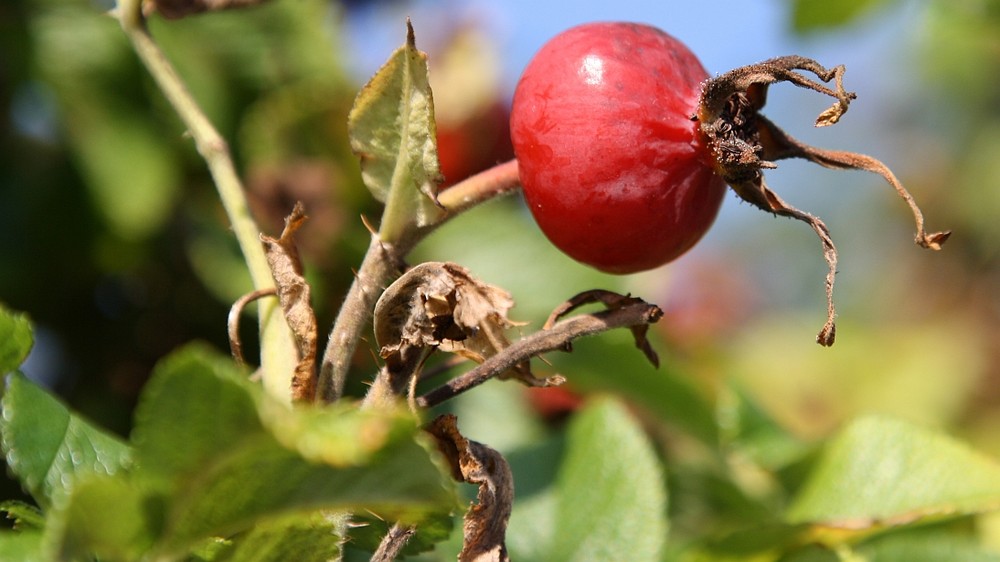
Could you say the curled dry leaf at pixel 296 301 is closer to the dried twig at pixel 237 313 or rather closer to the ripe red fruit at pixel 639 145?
the dried twig at pixel 237 313

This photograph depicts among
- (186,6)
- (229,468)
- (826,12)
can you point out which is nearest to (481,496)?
(229,468)

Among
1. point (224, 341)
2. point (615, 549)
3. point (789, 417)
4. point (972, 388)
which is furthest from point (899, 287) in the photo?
point (615, 549)

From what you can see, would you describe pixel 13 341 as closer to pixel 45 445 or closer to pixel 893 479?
pixel 45 445

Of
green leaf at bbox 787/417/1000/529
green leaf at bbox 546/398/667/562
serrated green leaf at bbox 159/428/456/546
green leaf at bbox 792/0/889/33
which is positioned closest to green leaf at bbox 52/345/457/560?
serrated green leaf at bbox 159/428/456/546

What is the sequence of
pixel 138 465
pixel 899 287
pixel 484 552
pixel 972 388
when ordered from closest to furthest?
pixel 138 465 < pixel 484 552 < pixel 972 388 < pixel 899 287

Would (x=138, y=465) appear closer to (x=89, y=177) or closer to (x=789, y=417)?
(x=89, y=177)

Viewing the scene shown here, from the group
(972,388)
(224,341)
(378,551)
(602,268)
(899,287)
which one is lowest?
(899,287)

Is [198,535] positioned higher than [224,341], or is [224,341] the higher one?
[198,535]
